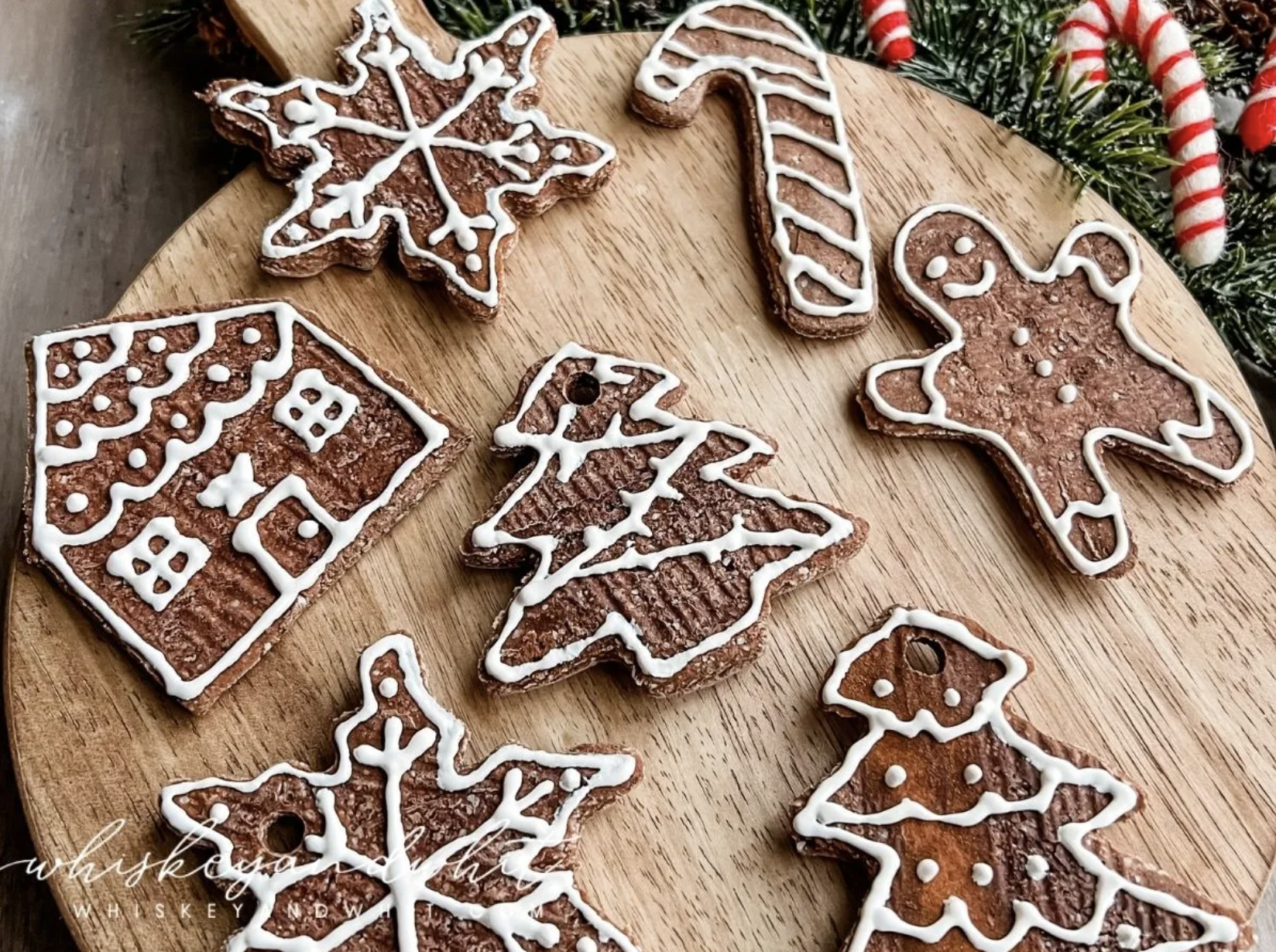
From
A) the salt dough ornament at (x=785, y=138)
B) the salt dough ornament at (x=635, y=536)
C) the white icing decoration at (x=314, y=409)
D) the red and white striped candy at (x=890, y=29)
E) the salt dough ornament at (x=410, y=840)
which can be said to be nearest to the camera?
the salt dough ornament at (x=410, y=840)

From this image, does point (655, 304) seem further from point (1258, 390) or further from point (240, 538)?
point (1258, 390)

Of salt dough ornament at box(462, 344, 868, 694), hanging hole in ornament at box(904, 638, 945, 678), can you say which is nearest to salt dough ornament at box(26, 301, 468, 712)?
salt dough ornament at box(462, 344, 868, 694)

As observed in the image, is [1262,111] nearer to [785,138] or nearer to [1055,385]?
[1055,385]

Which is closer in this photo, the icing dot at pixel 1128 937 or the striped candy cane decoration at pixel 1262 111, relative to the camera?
the icing dot at pixel 1128 937

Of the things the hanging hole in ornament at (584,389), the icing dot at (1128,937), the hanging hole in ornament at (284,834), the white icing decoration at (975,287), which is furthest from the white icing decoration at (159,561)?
the icing dot at (1128,937)

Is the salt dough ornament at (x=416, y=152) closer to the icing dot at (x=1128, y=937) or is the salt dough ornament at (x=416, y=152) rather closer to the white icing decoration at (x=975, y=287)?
the white icing decoration at (x=975, y=287)

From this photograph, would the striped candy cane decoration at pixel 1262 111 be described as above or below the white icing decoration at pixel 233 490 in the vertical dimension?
above

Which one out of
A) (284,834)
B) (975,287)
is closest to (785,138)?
(975,287)

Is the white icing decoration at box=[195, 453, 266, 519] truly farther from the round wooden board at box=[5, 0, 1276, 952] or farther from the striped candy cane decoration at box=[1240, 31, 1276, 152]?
the striped candy cane decoration at box=[1240, 31, 1276, 152]
